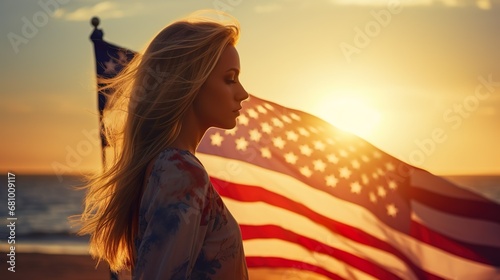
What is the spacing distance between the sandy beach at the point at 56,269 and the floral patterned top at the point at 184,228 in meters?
12.4

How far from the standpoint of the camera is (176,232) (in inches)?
74.0

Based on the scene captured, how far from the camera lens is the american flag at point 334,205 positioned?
535 cm

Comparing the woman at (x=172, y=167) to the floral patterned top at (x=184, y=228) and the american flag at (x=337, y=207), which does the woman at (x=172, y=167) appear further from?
the american flag at (x=337, y=207)

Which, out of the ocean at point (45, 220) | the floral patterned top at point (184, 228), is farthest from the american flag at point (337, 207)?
the ocean at point (45, 220)

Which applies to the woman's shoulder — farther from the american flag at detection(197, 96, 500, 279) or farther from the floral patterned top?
the american flag at detection(197, 96, 500, 279)

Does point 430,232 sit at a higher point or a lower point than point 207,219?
lower

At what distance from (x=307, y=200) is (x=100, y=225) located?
3402 mm

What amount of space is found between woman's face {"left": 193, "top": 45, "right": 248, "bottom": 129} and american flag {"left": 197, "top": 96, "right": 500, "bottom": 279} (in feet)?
10.6

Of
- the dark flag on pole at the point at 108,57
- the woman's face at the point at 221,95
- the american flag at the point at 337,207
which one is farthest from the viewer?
the dark flag on pole at the point at 108,57

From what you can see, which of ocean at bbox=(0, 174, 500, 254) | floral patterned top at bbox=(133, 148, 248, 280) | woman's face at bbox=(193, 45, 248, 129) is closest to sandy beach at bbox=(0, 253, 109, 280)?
ocean at bbox=(0, 174, 500, 254)

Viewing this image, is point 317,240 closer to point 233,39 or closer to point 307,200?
point 307,200

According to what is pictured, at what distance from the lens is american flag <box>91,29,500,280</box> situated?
17.6 ft

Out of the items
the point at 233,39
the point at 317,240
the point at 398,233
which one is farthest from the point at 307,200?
the point at 233,39

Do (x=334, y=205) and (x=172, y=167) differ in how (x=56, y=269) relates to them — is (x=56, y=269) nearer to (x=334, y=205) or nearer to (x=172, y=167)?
(x=334, y=205)
